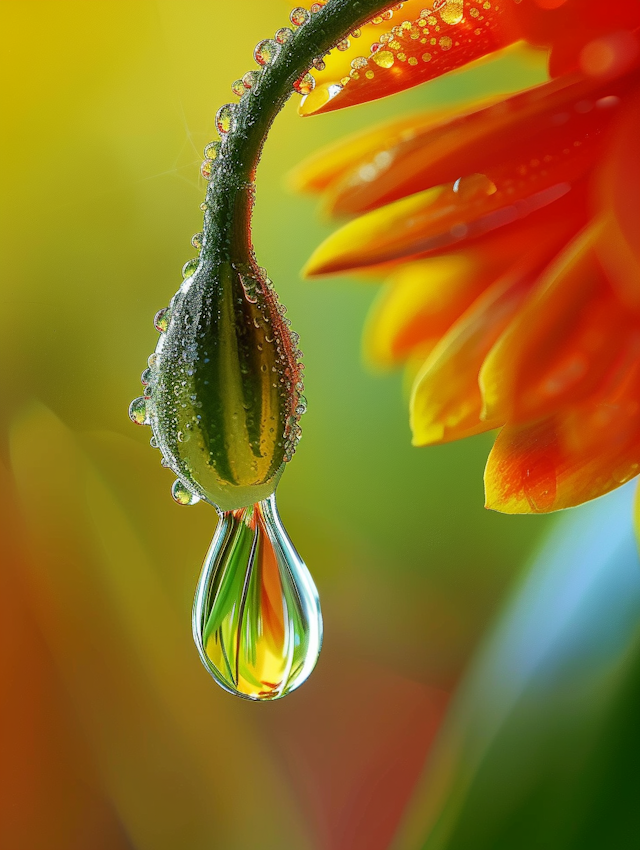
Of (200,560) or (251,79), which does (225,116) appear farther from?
(200,560)

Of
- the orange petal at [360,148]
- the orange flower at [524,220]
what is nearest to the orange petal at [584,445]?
the orange flower at [524,220]

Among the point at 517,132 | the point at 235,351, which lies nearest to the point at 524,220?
the point at 517,132

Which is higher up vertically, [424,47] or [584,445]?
[424,47]

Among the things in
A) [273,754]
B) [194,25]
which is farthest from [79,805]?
[194,25]

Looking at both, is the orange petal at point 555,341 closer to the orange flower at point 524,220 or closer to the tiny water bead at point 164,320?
the orange flower at point 524,220

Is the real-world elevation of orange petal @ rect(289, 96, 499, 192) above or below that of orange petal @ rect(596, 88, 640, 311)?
above

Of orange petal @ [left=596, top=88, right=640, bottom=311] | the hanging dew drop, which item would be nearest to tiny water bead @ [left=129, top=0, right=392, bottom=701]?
the hanging dew drop

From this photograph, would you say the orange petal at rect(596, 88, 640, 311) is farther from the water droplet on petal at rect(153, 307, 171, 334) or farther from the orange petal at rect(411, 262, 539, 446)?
the water droplet on petal at rect(153, 307, 171, 334)
